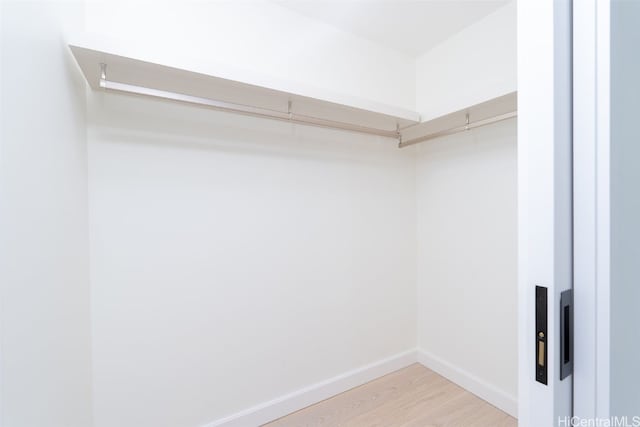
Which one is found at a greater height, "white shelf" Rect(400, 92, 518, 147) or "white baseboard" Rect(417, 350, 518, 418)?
"white shelf" Rect(400, 92, 518, 147)

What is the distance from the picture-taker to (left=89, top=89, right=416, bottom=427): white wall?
1.34 m

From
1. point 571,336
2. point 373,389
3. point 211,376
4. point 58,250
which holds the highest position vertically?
point 58,250

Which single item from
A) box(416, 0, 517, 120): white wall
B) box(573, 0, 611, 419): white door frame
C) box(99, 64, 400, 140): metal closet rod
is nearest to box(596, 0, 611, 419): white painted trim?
box(573, 0, 611, 419): white door frame

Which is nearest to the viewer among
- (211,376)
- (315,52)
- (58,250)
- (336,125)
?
(58,250)

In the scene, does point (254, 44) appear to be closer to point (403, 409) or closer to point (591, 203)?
point (591, 203)

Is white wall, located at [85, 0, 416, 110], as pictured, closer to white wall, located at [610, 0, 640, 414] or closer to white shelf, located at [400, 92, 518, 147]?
white shelf, located at [400, 92, 518, 147]

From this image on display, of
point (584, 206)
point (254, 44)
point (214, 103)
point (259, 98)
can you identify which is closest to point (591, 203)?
point (584, 206)

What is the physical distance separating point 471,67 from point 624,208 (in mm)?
1794

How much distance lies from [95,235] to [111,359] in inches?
23.2

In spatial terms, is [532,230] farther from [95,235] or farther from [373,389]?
[373,389]

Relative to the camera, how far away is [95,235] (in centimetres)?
129

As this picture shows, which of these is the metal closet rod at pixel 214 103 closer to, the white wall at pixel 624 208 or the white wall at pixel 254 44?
the white wall at pixel 254 44

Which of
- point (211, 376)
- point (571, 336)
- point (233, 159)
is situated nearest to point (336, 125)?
point (233, 159)

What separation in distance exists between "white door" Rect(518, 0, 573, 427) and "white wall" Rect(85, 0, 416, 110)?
1.11 metres
